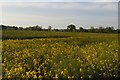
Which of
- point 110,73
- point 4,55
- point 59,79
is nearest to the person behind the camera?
point 59,79

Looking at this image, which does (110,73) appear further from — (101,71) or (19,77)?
(19,77)

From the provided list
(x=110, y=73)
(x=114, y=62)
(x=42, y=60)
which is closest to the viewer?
(x=110, y=73)

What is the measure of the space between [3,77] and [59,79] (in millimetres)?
1448

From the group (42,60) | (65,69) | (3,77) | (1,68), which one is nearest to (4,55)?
(42,60)

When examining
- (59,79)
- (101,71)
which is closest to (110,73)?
(101,71)

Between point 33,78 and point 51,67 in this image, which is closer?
point 33,78

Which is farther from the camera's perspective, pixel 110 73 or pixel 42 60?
pixel 42 60

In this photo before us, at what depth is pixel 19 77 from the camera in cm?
645

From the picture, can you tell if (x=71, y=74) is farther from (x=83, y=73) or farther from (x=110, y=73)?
(x=110, y=73)

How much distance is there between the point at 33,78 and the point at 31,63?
154 centimetres

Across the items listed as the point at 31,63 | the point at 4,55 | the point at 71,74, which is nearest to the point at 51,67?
the point at 31,63

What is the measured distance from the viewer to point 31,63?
8.01 metres

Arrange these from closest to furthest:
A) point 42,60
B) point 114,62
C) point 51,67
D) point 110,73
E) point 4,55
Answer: point 110,73 → point 51,67 → point 114,62 → point 42,60 → point 4,55

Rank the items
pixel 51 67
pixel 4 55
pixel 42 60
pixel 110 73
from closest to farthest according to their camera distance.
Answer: pixel 110 73, pixel 51 67, pixel 42 60, pixel 4 55
